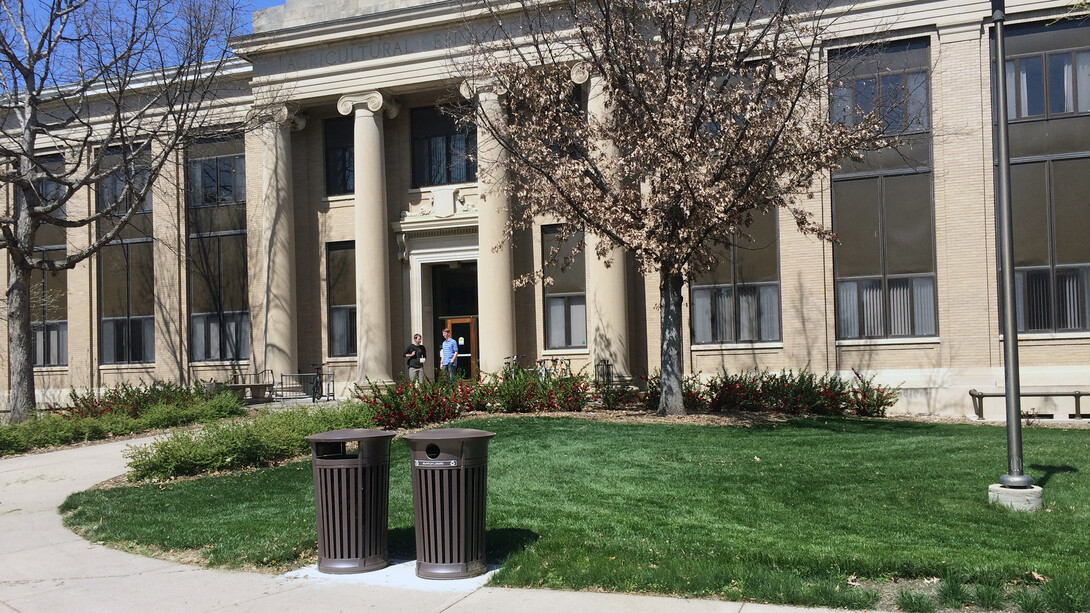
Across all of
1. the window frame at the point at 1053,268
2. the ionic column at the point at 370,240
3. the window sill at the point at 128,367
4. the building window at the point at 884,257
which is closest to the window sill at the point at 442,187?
the ionic column at the point at 370,240

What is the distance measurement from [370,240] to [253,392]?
5.31 m

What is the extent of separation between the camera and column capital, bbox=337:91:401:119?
26.8m

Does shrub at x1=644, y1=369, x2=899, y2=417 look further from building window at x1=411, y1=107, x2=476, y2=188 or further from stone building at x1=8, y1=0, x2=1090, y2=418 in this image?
building window at x1=411, y1=107, x2=476, y2=188

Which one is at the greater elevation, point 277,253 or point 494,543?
point 277,253

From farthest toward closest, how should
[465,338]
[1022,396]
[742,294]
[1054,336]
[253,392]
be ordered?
[465,338]
[253,392]
[742,294]
[1054,336]
[1022,396]

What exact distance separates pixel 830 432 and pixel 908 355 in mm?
7186

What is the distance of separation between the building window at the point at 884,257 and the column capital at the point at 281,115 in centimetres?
1540

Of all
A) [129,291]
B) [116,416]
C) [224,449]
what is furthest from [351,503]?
[129,291]

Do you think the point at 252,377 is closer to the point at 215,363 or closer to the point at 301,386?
the point at 301,386

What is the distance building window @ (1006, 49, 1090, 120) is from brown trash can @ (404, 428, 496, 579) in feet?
61.6

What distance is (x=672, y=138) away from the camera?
1602 centimetres

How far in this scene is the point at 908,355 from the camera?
22.8 metres

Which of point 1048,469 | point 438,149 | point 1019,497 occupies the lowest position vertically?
point 1048,469

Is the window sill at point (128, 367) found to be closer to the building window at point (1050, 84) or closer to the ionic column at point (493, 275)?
the ionic column at point (493, 275)
